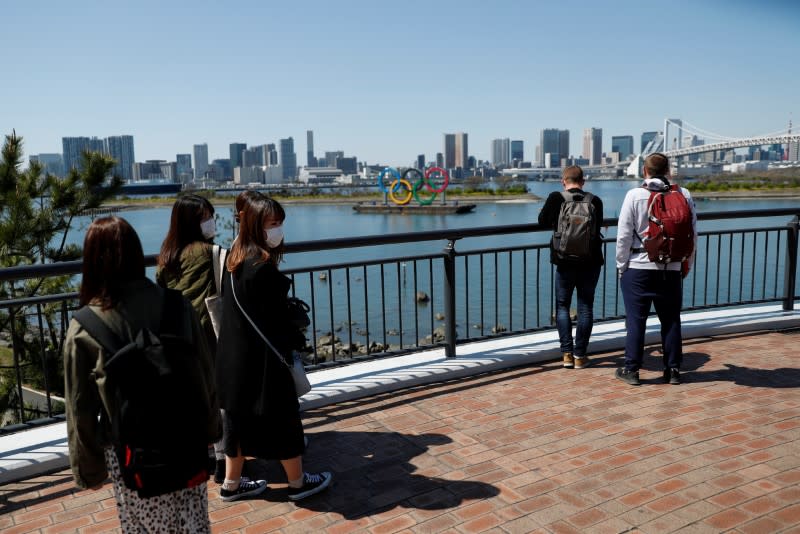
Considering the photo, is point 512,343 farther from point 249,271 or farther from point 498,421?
point 249,271

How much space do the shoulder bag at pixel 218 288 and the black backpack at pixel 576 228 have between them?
112 inches

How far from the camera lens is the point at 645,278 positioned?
4922mm

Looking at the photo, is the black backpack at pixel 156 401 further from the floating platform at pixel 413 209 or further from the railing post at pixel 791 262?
the floating platform at pixel 413 209

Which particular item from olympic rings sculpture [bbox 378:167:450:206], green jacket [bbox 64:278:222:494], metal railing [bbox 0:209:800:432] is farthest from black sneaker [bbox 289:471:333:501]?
olympic rings sculpture [bbox 378:167:450:206]

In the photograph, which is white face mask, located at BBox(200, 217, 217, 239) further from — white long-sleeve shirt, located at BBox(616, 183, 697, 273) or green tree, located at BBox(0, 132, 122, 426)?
green tree, located at BBox(0, 132, 122, 426)

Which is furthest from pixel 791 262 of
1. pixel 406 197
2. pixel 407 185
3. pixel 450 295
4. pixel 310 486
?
pixel 406 197

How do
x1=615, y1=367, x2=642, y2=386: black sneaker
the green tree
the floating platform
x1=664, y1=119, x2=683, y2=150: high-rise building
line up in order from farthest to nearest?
x1=664, y1=119, x2=683, y2=150: high-rise building → the floating platform → the green tree → x1=615, y1=367, x2=642, y2=386: black sneaker

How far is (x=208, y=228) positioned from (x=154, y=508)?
1376 millimetres

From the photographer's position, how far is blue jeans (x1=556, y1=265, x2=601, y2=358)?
209 inches

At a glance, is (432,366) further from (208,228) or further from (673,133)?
(673,133)

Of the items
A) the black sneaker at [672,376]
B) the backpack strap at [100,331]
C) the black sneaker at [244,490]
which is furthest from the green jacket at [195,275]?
the black sneaker at [672,376]

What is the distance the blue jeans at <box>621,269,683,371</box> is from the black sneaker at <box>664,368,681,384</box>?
0.03 metres

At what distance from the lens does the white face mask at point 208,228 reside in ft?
10.6

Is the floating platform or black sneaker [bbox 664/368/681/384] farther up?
black sneaker [bbox 664/368/681/384]
